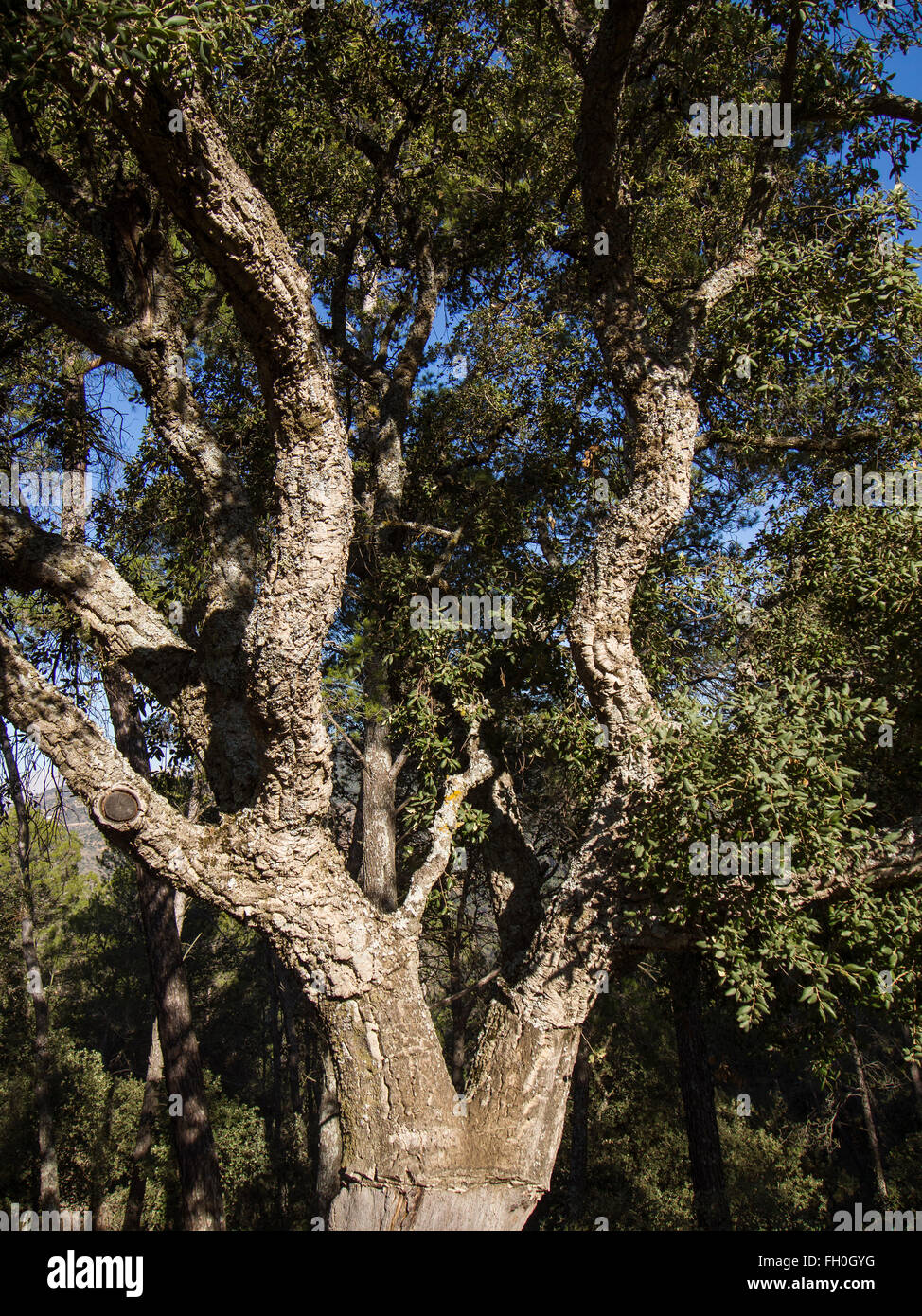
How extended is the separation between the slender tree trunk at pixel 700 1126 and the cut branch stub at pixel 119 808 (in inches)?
265

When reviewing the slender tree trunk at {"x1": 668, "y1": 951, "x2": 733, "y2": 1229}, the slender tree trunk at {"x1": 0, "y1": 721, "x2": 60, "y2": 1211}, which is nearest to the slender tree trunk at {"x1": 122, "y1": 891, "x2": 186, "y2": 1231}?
the slender tree trunk at {"x1": 0, "y1": 721, "x2": 60, "y2": 1211}

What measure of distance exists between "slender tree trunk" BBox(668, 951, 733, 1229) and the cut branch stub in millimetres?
6735

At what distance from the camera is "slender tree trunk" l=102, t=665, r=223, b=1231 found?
9.23 m

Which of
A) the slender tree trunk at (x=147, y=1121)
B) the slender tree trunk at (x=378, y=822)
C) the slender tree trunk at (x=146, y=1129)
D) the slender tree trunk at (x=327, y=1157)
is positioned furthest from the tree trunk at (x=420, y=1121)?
the slender tree trunk at (x=146, y=1129)

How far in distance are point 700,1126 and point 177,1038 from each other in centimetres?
625

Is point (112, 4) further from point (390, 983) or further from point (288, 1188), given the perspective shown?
point (288, 1188)

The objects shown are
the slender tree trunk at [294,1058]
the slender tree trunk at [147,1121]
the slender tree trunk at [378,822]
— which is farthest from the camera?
the slender tree trunk at [294,1058]

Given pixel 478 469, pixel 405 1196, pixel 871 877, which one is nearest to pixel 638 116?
pixel 478 469

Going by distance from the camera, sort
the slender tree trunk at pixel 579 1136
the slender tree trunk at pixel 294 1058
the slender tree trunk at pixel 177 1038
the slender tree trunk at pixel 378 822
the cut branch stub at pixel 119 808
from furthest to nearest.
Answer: the slender tree trunk at pixel 294 1058, the slender tree trunk at pixel 579 1136, the slender tree trunk at pixel 177 1038, the slender tree trunk at pixel 378 822, the cut branch stub at pixel 119 808

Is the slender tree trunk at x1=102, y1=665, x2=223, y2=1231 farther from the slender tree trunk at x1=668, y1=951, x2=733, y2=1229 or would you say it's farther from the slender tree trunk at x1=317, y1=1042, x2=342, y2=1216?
the slender tree trunk at x1=668, y1=951, x2=733, y2=1229

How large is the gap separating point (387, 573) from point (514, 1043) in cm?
409

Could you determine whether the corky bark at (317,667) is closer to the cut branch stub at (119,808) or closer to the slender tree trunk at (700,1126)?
the cut branch stub at (119,808)

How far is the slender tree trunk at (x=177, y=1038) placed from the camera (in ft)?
30.3

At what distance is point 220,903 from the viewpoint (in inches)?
180
